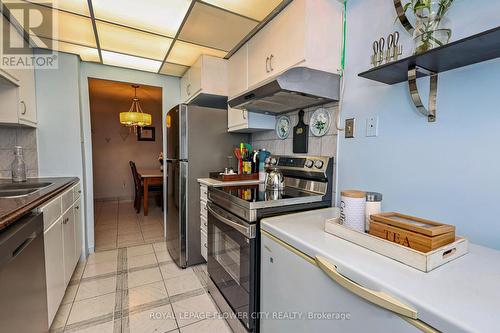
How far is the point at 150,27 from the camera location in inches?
74.2

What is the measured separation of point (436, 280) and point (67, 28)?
281 cm

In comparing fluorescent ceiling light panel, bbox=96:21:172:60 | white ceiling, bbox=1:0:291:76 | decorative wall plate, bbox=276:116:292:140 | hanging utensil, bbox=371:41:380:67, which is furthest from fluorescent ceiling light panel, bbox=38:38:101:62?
hanging utensil, bbox=371:41:380:67

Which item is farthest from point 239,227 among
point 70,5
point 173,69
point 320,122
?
point 173,69

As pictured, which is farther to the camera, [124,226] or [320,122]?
[124,226]

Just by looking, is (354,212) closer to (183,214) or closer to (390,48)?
(390,48)

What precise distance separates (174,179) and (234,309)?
1508 mm

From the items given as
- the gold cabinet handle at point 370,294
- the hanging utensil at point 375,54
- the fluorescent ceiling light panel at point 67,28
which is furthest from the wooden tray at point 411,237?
the fluorescent ceiling light panel at point 67,28

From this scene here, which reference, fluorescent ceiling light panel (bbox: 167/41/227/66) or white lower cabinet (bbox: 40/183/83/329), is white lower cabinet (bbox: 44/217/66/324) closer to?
white lower cabinet (bbox: 40/183/83/329)

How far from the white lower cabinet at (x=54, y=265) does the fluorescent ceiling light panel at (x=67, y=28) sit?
5.05 ft

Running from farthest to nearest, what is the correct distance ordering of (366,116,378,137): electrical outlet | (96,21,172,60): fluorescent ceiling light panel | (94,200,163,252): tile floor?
(94,200,163,252): tile floor → (96,21,172,60): fluorescent ceiling light panel → (366,116,378,137): electrical outlet

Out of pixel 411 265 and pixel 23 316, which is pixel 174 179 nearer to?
pixel 23 316

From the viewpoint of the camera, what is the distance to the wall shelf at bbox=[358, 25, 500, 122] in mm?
753

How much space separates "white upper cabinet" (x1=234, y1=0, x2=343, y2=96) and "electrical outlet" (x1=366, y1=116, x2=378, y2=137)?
40cm

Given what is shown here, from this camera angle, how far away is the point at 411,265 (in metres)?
0.70
